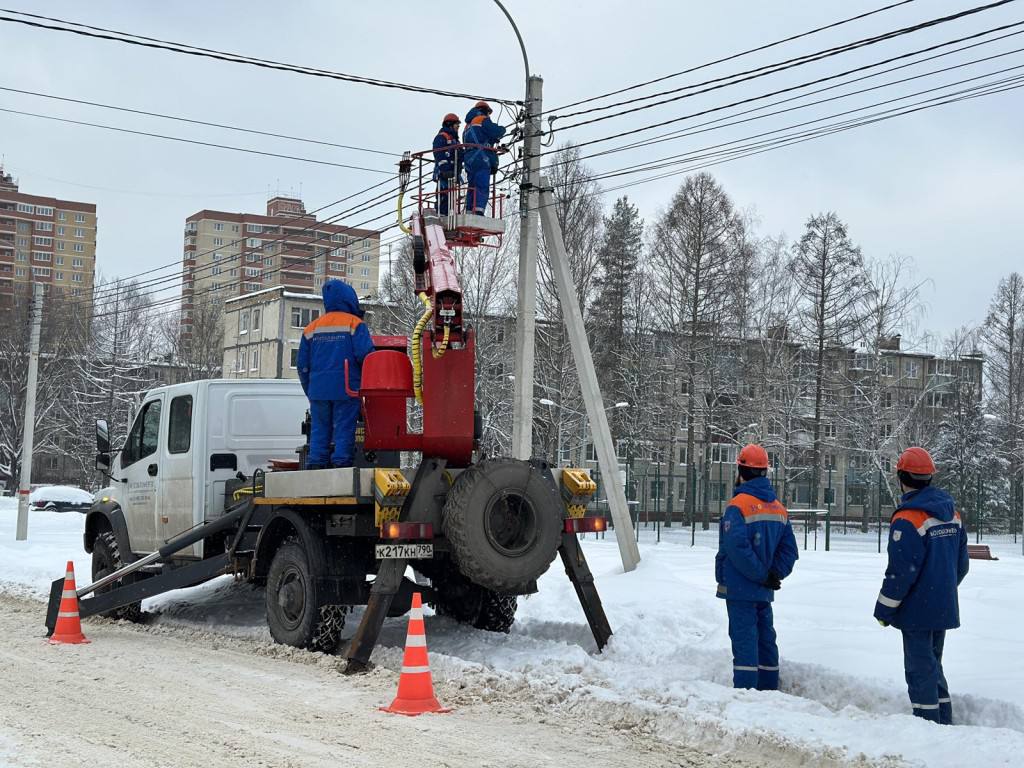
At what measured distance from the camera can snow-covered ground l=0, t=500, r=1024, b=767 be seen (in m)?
6.04

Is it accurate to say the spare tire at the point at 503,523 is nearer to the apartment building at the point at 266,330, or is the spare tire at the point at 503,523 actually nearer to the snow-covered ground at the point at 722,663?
the snow-covered ground at the point at 722,663

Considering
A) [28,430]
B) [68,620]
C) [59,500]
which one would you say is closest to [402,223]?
[68,620]

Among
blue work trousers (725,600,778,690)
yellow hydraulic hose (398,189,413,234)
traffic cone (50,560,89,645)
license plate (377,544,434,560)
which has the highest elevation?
yellow hydraulic hose (398,189,413,234)

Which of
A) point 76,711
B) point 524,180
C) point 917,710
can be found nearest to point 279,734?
point 76,711

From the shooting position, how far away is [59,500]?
146ft

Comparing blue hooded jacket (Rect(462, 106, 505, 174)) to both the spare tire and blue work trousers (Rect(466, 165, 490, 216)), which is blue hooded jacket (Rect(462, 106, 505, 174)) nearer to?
blue work trousers (Rect(466, 165, 490, 216))

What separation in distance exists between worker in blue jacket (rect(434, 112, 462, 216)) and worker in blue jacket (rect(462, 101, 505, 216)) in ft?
0.49

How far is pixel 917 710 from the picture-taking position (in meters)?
6.61

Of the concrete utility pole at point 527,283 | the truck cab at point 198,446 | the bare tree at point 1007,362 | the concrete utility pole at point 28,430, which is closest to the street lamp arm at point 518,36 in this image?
the concrete utility pole at point 527,283

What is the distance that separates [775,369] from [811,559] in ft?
90.2

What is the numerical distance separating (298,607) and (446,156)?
661 centimetres

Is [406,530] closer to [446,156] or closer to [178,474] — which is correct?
[178,474]

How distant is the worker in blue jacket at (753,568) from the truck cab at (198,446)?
5348 mm

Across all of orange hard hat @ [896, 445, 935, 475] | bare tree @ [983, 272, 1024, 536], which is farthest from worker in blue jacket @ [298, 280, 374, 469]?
bare tree @ [983, 272, 1024, 536]
